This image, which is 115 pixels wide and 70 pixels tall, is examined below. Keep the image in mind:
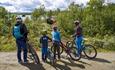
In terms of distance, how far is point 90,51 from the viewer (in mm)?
15156

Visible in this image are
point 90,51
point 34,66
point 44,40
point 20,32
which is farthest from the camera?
point 90,51

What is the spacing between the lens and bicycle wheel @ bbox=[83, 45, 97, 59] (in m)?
15.1

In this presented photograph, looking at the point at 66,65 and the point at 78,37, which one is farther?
the point at 78,37

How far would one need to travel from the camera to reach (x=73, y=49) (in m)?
15.1

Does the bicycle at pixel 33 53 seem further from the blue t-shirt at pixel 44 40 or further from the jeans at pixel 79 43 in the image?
the jeans at pixel 79 43

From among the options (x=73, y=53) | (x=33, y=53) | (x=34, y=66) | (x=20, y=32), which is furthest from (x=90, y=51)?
(x=20, y=32)

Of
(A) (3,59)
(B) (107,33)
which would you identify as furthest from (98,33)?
(A) (3,59)

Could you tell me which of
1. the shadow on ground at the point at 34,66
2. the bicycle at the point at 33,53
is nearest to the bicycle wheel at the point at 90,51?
the bicycle at the point at 33,53

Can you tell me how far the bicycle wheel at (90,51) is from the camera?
15102 mm

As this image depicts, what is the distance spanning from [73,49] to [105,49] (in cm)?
436

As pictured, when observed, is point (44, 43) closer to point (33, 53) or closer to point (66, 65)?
point (33, 53)

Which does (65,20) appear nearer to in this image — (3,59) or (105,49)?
(105,49)

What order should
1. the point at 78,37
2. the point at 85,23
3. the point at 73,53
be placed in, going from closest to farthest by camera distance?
Result: the point at 78,37, the point at 73,53, the point at 85,23

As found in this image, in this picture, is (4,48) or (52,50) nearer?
(52,50)
